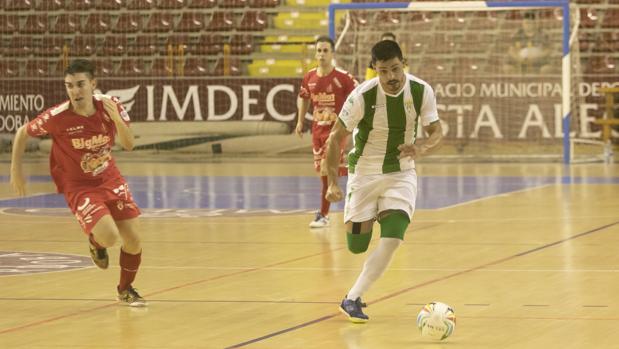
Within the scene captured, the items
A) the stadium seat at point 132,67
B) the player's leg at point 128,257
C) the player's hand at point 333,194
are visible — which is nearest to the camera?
the player's hand at point 333,194

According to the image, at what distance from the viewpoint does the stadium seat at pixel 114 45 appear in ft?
107

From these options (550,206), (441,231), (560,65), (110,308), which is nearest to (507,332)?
(110,308)

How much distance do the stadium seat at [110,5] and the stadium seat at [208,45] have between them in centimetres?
223

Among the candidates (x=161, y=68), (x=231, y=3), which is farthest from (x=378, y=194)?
(x=231, y=3)

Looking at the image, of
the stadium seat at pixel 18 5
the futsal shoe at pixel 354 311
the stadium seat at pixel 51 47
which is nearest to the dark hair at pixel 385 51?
the futsal shoe at pixel 354 311

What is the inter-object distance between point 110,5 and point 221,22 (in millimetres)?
2885

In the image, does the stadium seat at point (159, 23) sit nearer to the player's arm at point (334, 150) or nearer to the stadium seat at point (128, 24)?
the stadium seat at point (128, 24)

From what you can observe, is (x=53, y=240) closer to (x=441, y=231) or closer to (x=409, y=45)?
(x=441, y=231)

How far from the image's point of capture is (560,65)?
86.2 ft

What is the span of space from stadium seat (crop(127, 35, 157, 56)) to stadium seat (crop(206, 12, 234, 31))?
4.48ft

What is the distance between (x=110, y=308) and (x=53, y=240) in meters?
5.11

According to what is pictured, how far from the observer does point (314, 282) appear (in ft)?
36.6

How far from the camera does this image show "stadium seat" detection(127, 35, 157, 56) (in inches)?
1276

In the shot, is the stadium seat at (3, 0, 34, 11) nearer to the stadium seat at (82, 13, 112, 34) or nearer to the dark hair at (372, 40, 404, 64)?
the stadium seat at (82, 13, 112, 34)
